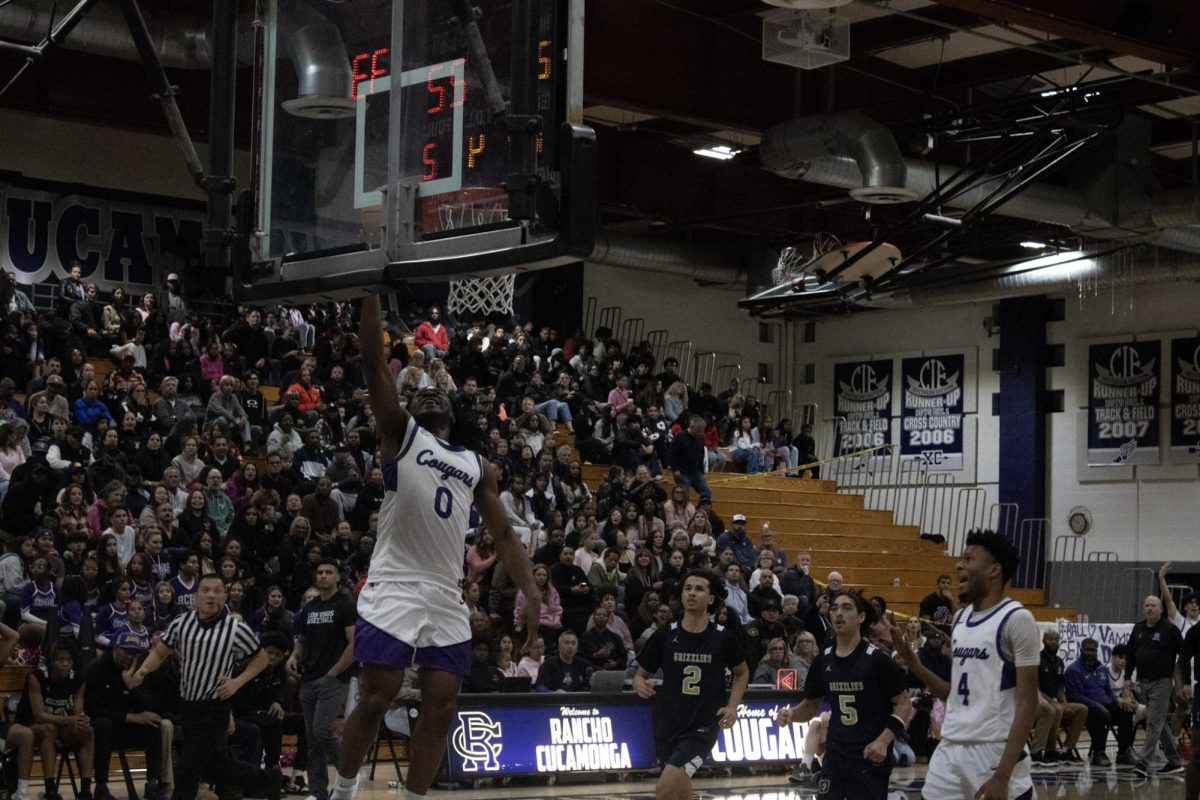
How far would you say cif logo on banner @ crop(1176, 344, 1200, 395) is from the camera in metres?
31.1

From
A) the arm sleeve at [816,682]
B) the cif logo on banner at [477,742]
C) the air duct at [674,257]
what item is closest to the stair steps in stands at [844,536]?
the air duct at [674,257]

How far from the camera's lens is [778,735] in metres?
18.9

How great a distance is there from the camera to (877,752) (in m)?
9.23

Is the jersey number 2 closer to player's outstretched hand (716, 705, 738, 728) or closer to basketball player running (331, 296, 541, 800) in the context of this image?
basketball player running (331, 296, 541, 800)

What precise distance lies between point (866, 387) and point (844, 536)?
20.5 ft

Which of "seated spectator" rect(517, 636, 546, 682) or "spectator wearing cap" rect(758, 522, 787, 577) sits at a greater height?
"spectator wearing cap" rect(758, 522, 787, 577)

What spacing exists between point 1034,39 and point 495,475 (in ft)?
50.8

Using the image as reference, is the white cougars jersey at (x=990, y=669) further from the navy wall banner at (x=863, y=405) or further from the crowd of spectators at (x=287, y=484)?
the navy wall banner at (x=863, y=405)

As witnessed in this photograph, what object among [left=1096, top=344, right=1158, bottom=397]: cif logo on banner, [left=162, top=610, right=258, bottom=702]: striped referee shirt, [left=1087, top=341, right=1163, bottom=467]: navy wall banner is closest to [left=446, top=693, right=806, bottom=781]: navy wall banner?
[left=162, top=610, right=258, bottom=702]: striped referee shirt

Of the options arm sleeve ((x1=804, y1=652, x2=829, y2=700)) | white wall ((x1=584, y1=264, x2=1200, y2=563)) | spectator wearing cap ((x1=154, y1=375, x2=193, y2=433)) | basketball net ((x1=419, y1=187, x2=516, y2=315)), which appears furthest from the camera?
white wall ((x1=584, y1=264, x2=1200, y2=563))

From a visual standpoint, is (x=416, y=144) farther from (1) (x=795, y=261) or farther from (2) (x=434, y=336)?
(1) (x=795, y=261)

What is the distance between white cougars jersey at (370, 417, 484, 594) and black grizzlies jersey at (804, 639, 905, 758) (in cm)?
286

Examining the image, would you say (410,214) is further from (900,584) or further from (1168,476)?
(1168,476)

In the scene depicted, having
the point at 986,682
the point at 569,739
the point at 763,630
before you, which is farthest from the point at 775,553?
the point at 986,682
